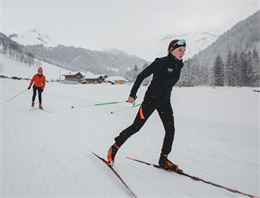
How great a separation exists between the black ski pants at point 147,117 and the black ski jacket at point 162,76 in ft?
0.42

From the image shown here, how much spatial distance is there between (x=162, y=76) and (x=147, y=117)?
771mm

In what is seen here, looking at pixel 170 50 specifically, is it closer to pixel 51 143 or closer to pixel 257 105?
pixel 51 143

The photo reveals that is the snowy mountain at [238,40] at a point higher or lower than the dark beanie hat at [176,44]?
higher

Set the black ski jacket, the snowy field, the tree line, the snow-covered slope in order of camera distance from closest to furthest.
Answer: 1. the snowy field
2. the black ski jacket
3. the tree line
4. the snow-covered slope

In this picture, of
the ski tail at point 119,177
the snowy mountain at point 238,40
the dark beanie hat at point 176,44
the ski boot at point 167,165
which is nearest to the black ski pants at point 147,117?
the ski boot at point 167,165

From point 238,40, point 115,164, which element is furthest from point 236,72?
point 238,40

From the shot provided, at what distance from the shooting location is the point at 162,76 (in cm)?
359

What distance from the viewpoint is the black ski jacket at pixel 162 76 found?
11.7 ft

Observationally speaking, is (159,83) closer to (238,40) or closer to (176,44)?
(176,44)

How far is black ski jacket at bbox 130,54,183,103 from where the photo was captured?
3576mm

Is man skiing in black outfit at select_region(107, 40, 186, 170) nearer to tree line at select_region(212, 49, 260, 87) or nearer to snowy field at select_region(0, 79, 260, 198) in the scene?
snowy field at select_region(0, 79, 260, 198)

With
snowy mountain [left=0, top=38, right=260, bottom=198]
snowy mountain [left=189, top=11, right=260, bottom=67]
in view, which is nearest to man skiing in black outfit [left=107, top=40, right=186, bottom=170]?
snowy mountain [left=0, top=38, right=260, bottom=198]

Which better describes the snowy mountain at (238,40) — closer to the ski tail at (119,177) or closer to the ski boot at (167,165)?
the ski boot at (167,165)

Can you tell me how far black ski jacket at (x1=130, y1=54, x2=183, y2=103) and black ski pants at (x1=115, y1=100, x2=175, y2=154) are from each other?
13 centimetres
